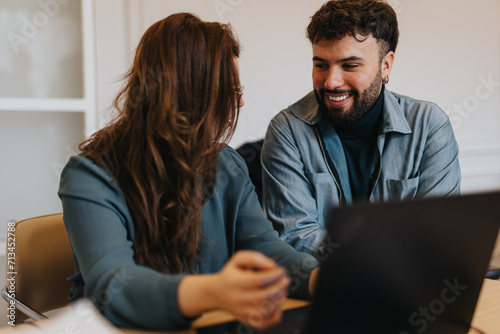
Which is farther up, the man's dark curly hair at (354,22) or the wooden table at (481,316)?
the man's dark curly hair at (354,22)

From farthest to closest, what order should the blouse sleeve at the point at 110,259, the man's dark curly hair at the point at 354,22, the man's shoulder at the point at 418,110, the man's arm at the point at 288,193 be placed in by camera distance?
the man's shoulder at the point at 418,110 < the man's dark curly hair at the point at 354,22 < the man's arm at the point at 288,193 < the blouse sleeve at the point at 110,259

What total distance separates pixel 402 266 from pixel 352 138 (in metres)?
1.11

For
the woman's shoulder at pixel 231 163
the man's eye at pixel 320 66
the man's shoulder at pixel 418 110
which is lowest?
the woman's shoulder at pixel 231 163

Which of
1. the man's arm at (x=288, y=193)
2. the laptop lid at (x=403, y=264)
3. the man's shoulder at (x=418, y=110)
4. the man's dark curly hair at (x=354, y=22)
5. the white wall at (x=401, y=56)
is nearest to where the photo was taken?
the laptop lid at (x=403, y=264)

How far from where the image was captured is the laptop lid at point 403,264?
1.93 feet

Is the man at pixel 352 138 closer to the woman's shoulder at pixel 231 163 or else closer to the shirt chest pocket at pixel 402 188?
the shirt chest pocket at pixel 402 188

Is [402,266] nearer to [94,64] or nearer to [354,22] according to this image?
[354,22]

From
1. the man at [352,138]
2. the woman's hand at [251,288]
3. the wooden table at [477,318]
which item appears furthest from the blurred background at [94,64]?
the woman's hand at [251,288]

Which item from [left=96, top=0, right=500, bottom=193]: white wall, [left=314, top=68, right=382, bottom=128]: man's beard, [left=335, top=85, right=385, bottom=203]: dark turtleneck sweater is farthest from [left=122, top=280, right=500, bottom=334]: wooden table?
[left=96, top=0, right=500, bottom=193]: white wall

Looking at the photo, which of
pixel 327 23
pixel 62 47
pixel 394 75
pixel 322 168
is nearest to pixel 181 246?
pixel 322 168

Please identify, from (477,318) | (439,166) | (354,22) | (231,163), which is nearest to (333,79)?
(354,22)

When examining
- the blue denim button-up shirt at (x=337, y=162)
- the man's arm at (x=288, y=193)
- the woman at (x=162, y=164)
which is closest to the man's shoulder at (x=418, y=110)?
the blue denim button-up shirt at (x=337, y=162)

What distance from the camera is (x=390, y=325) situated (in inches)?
27.9

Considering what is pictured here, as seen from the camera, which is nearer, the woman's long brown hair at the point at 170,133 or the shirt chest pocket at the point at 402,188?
the woman's long brown hair at the point at 170,133
